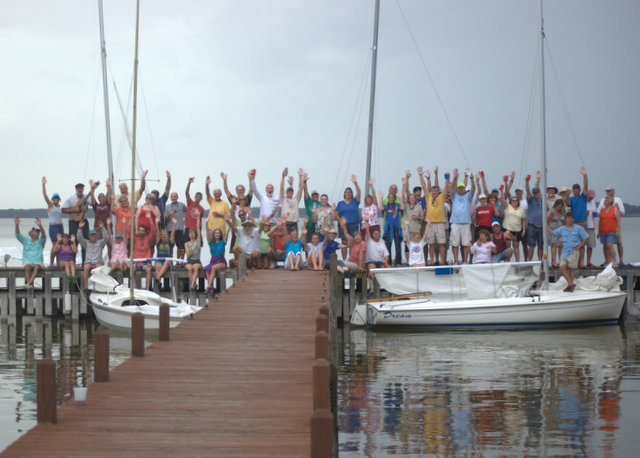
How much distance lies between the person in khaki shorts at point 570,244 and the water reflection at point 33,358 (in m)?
12.7

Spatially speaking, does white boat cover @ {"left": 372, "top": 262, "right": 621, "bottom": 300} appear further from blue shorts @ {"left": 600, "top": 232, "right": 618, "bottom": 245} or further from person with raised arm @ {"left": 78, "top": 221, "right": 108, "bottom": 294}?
person with raised arm @ {"left": 78, "top": 221, "right": 108, "bottom": 294}

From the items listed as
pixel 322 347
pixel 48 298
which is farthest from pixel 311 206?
pixel 322 347

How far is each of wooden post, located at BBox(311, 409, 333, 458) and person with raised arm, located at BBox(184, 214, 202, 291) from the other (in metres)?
17.4

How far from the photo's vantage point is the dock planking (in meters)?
7.40

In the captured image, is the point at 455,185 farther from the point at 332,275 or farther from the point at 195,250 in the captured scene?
the point at 195,250

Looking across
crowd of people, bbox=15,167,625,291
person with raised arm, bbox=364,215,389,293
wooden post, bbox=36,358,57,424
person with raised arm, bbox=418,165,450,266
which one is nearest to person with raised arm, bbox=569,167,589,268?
crowd of people, bbox=15,167,625,291

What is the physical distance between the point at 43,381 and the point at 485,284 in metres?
17.1

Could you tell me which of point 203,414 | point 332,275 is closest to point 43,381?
point 203,414

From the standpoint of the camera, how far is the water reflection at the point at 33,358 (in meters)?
14.4

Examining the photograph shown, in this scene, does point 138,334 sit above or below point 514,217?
below

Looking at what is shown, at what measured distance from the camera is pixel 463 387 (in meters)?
16.5

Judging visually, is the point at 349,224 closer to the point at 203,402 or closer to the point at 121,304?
the point at 121,304

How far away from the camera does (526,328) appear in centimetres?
2369

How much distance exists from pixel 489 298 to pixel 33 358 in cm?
1275
